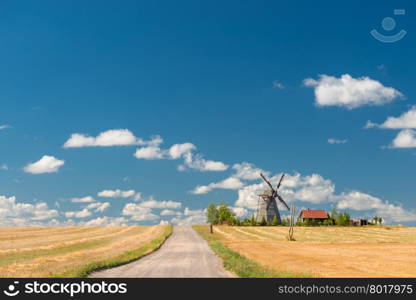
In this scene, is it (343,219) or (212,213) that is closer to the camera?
(343,219)

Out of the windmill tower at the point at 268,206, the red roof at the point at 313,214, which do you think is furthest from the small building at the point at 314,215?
the windmill tower at the point at 268,206

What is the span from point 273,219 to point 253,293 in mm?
127720

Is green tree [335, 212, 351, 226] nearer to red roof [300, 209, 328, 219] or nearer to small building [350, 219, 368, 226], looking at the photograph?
small building [350, 219, 368, 226]

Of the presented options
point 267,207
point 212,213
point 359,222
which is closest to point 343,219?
point 359,222

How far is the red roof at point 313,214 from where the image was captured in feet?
562

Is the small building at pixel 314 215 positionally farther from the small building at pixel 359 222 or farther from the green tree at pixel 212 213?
the green tree at pixel 212 213

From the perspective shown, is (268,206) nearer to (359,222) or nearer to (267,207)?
(267,207)

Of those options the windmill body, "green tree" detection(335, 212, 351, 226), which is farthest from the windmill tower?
"green tree" detection(335, 212, 351, 226)

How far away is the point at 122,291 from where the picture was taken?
21500mm

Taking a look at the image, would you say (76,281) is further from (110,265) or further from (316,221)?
(316,221)

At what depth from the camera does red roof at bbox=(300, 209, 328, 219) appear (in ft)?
562

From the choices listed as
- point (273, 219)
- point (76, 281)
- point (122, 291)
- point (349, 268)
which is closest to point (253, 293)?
point (122, 291)

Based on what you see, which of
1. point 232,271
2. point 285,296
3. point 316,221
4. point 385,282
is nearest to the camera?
point 285,296

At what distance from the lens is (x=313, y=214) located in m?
173
